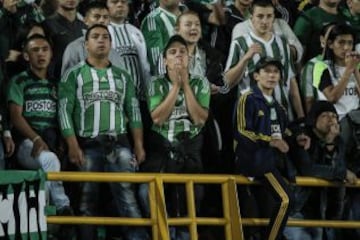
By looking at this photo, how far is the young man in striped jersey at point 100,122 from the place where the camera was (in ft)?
28.9

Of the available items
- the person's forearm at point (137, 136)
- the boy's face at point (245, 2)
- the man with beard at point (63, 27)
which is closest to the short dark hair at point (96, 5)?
the man with beard at point (63, 27)

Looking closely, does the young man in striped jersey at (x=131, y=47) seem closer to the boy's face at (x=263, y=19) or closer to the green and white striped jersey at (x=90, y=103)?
the green and white striped jersey at (x=90, y=103)

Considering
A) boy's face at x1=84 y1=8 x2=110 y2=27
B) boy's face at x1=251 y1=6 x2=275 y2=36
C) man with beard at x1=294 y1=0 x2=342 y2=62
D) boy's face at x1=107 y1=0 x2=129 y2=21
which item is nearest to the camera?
boy's face at x1=84 y1=8 x2=110 y2=27

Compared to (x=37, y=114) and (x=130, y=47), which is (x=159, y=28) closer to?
(x=130, y=47)

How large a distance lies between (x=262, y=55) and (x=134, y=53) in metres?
1.25

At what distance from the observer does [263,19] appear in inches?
397

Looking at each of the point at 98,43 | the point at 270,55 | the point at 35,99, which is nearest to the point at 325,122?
the point at 270,55

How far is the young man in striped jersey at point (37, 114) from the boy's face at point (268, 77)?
1893 millimetres

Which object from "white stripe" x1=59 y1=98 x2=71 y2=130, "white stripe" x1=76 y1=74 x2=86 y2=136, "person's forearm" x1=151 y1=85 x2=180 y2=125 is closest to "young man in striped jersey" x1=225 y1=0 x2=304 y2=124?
"person's forearm" x1=151 y1=85 x2=180 y2=125

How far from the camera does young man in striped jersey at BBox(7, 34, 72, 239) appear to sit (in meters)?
8.66

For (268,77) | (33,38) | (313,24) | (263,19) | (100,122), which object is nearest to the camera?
(100,122)

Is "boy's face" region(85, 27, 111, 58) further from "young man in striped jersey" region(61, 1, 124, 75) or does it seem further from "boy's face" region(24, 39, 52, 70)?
"boy's face" region(24, 39, 52, 70)

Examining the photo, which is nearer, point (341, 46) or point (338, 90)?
point (338, 90)

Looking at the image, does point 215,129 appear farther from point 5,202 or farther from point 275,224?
point 5,202
